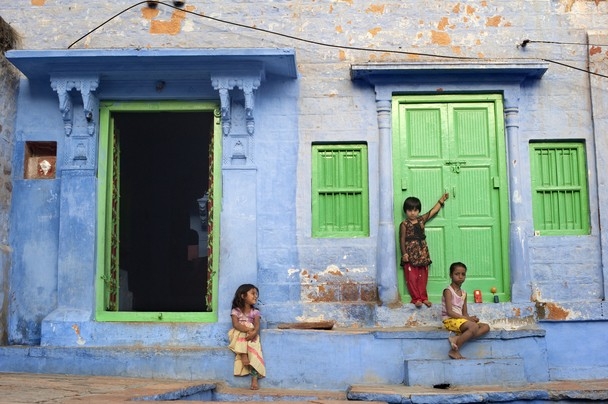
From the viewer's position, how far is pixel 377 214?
7.74 meters

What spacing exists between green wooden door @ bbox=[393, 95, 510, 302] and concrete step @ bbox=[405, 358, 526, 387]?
106 cm

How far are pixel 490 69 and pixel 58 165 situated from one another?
4594 mm

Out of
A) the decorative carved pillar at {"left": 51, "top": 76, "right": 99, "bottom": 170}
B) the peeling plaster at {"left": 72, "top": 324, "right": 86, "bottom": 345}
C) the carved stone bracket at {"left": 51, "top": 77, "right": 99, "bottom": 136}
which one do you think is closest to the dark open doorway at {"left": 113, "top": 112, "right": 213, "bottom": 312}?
the decorative carved pillar at {"left": 51, "top": 76, "right": 99, "bottom": 170}

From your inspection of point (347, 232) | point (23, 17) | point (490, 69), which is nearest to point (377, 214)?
point (347, 232)

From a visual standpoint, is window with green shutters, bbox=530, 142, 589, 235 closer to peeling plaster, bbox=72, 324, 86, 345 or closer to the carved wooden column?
the carved wooden column

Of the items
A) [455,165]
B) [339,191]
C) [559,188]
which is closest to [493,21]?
[455,165]

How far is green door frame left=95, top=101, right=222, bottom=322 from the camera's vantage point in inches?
300

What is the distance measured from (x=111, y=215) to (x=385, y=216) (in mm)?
2880

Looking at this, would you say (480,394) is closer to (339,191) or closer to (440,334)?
(440,334)

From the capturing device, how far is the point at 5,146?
7.79m

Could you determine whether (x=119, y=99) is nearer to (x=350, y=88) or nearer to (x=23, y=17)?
(x=23, y=17)

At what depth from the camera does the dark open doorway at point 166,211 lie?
35.6ft

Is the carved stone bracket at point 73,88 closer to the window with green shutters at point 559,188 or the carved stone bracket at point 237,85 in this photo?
the carved stone bracket at point 237,85

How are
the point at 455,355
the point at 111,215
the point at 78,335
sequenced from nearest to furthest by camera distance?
the point at 455,355
the point at 78,335
the point at 111,215
